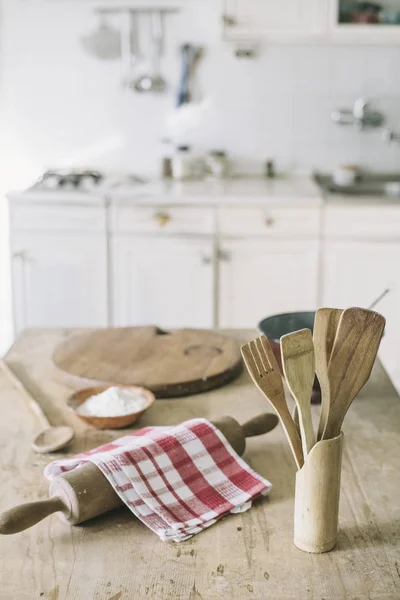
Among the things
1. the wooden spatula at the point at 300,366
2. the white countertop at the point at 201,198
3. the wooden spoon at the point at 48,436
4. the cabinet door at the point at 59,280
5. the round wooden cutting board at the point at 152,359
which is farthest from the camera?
the cabinet door at the point at 59,280

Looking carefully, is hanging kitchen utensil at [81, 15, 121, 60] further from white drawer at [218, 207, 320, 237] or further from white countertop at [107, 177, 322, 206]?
white drawer at [218, 207, 320, 237]

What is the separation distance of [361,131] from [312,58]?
43cm

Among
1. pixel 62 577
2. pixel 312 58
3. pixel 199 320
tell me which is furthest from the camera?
pixel 312 58

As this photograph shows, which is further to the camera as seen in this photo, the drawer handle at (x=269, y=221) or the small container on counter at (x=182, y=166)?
the small container on counter at (x=182, y=166)

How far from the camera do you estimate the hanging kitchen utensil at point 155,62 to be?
3.81m

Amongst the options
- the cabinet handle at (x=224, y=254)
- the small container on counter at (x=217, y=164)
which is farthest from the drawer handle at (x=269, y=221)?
the small container on counter at (x=217, y=164)

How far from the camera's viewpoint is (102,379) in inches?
65.1

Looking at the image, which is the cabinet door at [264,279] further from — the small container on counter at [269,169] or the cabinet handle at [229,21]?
the cabinet handle at [229,21]

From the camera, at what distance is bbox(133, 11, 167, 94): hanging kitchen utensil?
3.81 m

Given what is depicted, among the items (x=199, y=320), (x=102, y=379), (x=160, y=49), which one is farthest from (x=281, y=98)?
(x=102, y=379)

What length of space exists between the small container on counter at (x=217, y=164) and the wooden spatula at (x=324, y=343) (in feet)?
9.28

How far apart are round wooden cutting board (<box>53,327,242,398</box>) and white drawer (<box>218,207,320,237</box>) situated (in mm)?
1473

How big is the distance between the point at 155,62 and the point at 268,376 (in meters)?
3.11

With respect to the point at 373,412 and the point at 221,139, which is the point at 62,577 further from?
the point at 221,139
